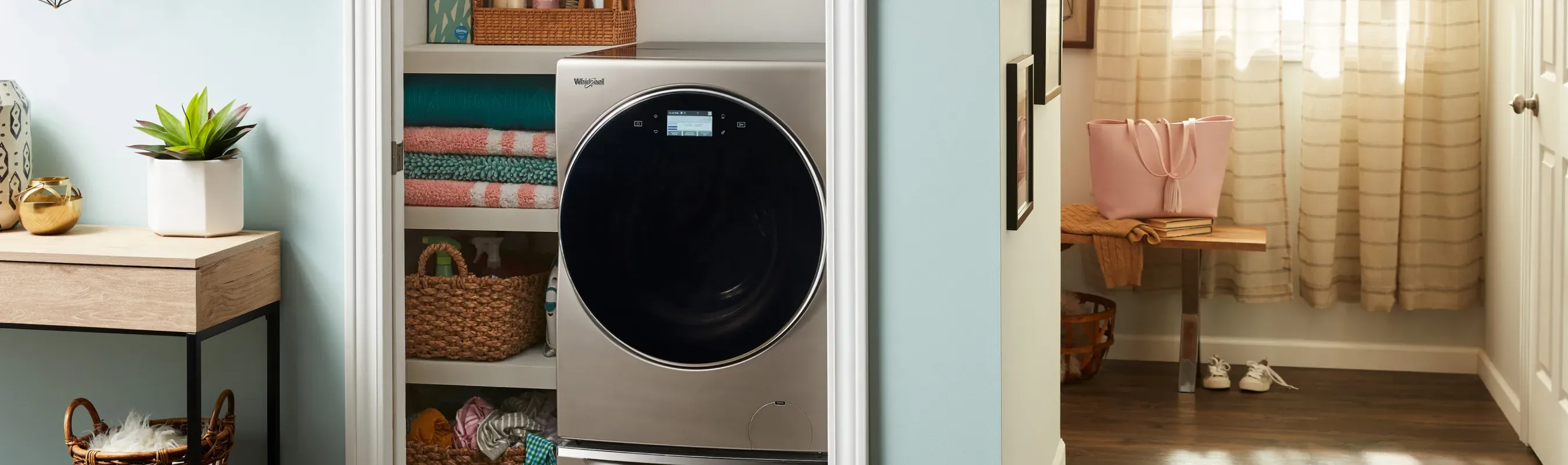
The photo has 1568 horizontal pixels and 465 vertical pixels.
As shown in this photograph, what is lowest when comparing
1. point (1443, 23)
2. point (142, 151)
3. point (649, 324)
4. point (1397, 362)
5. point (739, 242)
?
point (1397, 362)

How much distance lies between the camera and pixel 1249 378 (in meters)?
Result: 3.72

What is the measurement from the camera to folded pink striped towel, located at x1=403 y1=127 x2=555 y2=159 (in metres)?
2.71

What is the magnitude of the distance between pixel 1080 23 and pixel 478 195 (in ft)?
6.86

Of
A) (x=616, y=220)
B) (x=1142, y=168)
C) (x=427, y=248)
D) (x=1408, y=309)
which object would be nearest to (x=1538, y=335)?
(x=1408, y=309)

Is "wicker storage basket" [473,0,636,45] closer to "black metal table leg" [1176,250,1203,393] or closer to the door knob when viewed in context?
"black metal table leg" [1176,250,1203,393]

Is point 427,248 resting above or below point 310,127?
below

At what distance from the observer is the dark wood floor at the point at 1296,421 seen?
3117 mm

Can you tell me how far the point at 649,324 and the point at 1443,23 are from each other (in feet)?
8.72

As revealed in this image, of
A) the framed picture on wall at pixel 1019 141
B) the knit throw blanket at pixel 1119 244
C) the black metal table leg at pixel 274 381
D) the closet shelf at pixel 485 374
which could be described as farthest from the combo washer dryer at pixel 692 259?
the knit throw blanket at pixel 1119 244

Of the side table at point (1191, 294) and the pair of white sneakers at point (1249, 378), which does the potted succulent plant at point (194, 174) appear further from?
the pair of white sneakers at point (1249, 378)

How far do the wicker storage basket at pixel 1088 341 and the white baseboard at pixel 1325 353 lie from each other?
0.87 feet

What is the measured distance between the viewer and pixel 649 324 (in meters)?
2.39

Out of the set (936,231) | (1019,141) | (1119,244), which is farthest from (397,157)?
(1119,244)

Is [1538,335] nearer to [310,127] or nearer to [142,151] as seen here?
[310,127]
